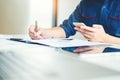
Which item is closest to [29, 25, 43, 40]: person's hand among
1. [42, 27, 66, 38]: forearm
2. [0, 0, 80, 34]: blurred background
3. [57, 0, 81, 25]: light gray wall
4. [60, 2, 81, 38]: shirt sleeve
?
[42, 27, 66, 38]: forearm

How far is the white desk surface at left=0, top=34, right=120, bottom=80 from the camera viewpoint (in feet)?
1.21

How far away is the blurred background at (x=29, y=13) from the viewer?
2.69 meters

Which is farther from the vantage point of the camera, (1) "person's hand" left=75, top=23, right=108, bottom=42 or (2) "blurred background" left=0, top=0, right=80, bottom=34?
(2) "blurred background" left=0, top=0, right=80, bottom=34

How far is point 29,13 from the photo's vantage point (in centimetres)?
284

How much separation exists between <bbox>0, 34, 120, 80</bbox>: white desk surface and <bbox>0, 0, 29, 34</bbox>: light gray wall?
2353 millimetres

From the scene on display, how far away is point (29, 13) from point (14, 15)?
0.77 ft

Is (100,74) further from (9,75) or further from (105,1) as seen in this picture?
(105,1)

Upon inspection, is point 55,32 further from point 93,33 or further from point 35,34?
point 93,33

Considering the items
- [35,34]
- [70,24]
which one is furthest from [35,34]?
[70,24]

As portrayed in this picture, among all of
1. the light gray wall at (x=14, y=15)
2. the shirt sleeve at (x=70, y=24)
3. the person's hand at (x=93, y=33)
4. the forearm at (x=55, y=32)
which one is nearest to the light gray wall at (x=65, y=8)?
the light gray wall at (x=14, y=15)

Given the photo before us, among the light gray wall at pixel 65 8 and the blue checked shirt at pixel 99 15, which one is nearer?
the blue checked shirt at pixel 99 15

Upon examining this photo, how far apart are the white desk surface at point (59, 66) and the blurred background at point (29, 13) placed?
6.61 feet

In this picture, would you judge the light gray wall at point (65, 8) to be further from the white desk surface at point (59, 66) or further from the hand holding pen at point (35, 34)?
the white desk surface at point (59, 66)

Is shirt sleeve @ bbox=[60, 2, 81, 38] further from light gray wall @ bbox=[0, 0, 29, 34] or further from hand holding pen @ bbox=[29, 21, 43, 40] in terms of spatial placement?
light gray wall @ bbox=[0, 0, 29, 34]
